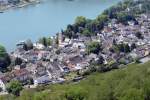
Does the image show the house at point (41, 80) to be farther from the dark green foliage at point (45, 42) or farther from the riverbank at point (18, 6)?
the riverbank at point (18, 6)

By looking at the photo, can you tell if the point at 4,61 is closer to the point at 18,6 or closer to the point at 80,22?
the point at 80,22

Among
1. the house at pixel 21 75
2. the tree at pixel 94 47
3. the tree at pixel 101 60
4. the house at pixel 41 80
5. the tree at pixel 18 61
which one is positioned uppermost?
the tree at pixel 94 47

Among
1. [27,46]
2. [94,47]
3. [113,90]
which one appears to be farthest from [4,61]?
[113,90]

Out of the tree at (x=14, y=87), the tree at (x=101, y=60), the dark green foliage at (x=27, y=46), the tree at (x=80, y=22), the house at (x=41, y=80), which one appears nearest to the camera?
the tree at (x=14, y=87)

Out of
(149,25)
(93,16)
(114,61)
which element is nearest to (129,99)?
(114,61)

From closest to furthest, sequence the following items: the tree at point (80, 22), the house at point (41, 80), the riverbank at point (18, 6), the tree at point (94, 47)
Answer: the house at point (41, 80) → the tree at point (94, 47) → the tree at point (80, 22) → the riverbank at point (18, 6)

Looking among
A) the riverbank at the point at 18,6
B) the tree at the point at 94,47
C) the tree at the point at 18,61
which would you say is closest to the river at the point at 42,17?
the riverbank at the point at 18,6

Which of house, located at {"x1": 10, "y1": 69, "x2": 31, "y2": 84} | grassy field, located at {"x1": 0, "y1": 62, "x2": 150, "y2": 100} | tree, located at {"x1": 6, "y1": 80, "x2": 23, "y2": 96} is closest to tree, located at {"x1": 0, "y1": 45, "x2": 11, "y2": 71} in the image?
house, located at {"x1": 10, "y1": 69, "x2": 31, "y2": 84}
